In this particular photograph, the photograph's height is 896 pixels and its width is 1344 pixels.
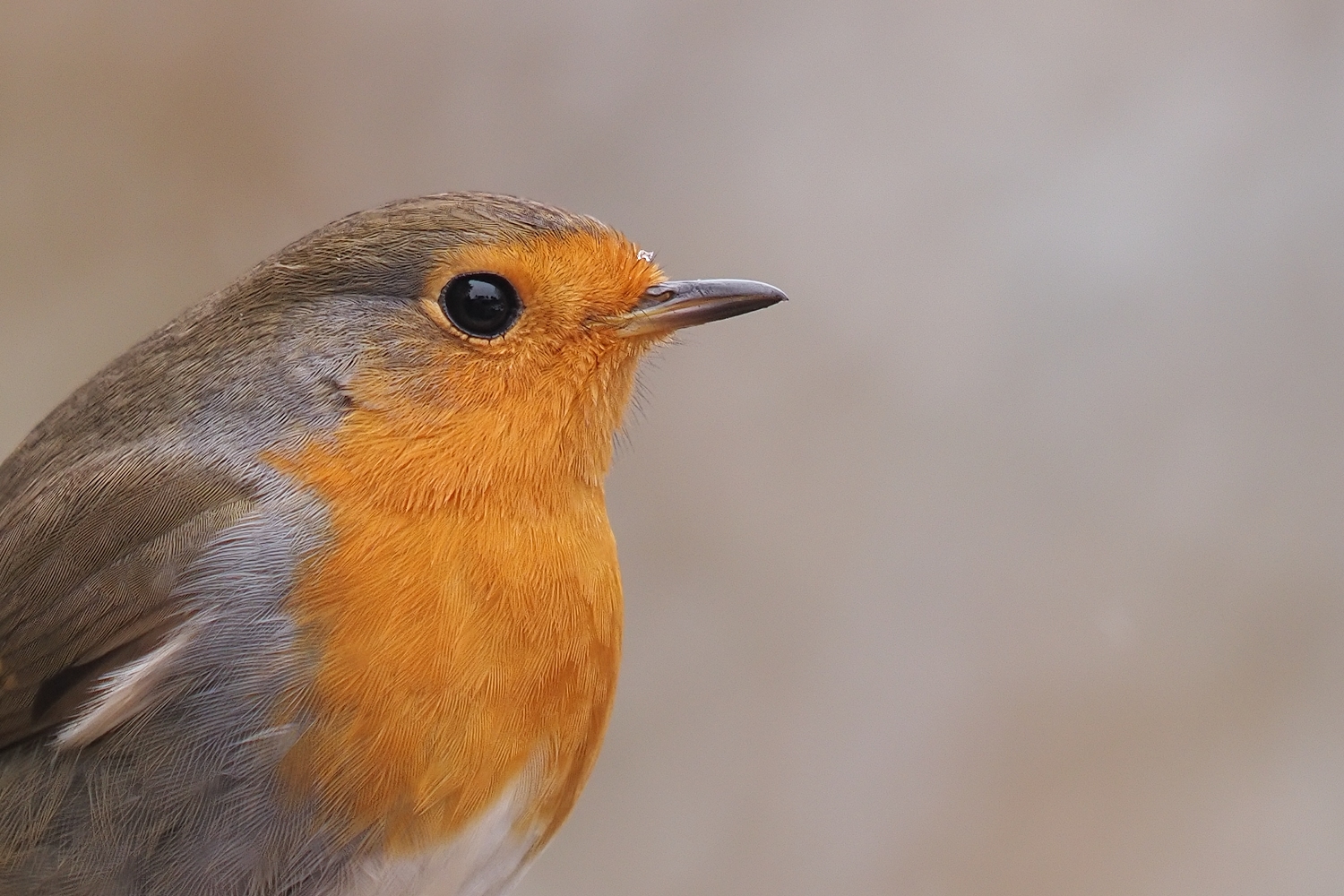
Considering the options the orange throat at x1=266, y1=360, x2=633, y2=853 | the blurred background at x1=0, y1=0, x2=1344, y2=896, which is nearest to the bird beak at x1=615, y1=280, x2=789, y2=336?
the orange throat at x1=266, y1=360, x2=633, y2=853

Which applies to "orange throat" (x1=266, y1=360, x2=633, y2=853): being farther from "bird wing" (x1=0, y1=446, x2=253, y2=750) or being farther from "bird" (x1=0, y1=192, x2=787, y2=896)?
"bird wing" (x1=0, y1=446, x2=253, y2=750)

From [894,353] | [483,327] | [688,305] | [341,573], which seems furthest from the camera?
[894,353]

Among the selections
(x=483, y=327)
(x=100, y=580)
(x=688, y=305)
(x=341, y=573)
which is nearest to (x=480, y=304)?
(x=483, y=327)

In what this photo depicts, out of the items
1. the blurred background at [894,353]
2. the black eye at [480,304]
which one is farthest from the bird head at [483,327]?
the blurred background at [894,353]

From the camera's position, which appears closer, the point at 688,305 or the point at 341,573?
the point at 341,573

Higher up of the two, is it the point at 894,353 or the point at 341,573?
the point at 894,353

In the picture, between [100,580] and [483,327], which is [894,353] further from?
[100,580]

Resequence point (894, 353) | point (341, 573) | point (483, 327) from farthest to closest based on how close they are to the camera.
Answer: point (894, 353) < point (483, 327) < point (341, 573)

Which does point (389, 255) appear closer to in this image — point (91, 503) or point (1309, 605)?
point (91, 503)

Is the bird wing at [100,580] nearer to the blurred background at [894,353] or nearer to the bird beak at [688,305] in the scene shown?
the bird beak at [688,305]
